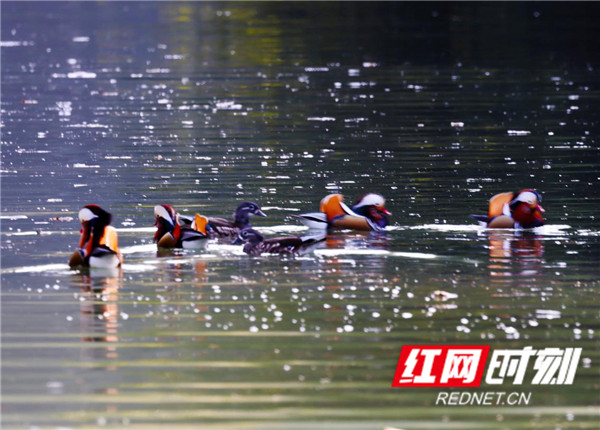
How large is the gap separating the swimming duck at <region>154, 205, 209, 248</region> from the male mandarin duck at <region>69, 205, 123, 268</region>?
117 cm

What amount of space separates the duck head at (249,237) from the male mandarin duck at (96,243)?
64.4 inches

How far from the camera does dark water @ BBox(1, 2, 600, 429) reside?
1102 centimetres

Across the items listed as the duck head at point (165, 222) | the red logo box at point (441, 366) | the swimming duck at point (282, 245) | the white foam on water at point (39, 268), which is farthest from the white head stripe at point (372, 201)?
the red logo box at point (441, 366)

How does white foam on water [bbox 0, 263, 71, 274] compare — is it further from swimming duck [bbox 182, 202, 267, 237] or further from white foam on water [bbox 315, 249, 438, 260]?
white foam on water [bbox 315, 249, 438, 260]

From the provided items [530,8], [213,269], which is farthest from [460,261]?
[530,8]

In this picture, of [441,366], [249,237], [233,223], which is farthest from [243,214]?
→ [441,366]

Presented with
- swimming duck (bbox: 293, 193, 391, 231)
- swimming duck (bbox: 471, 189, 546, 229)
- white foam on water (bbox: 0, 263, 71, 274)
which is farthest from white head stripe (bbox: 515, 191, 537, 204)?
white foam on water (bbox: 0, 263, 71, 274)

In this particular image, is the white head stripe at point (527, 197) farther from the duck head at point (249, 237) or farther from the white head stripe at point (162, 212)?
the white head stripe at point (162, 212)

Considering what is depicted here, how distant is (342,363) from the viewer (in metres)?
11.7

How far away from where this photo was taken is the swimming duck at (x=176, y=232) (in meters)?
16.2

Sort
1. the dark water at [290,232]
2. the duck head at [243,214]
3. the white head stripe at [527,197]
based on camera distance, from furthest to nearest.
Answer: the white head stripe at [527,197], the duck head at [243,214], the dark water at [290,232]

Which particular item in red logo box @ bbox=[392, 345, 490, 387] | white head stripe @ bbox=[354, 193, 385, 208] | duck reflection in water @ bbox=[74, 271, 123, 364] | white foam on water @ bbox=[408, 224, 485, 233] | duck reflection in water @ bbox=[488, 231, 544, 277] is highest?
white head stripe @ bbox=[354, 193, 385, 208]

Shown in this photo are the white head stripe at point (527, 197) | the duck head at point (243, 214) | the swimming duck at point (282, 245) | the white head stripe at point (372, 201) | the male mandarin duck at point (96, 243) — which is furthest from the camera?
the white head stripe at point (372, 201)

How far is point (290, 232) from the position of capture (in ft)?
57.4
